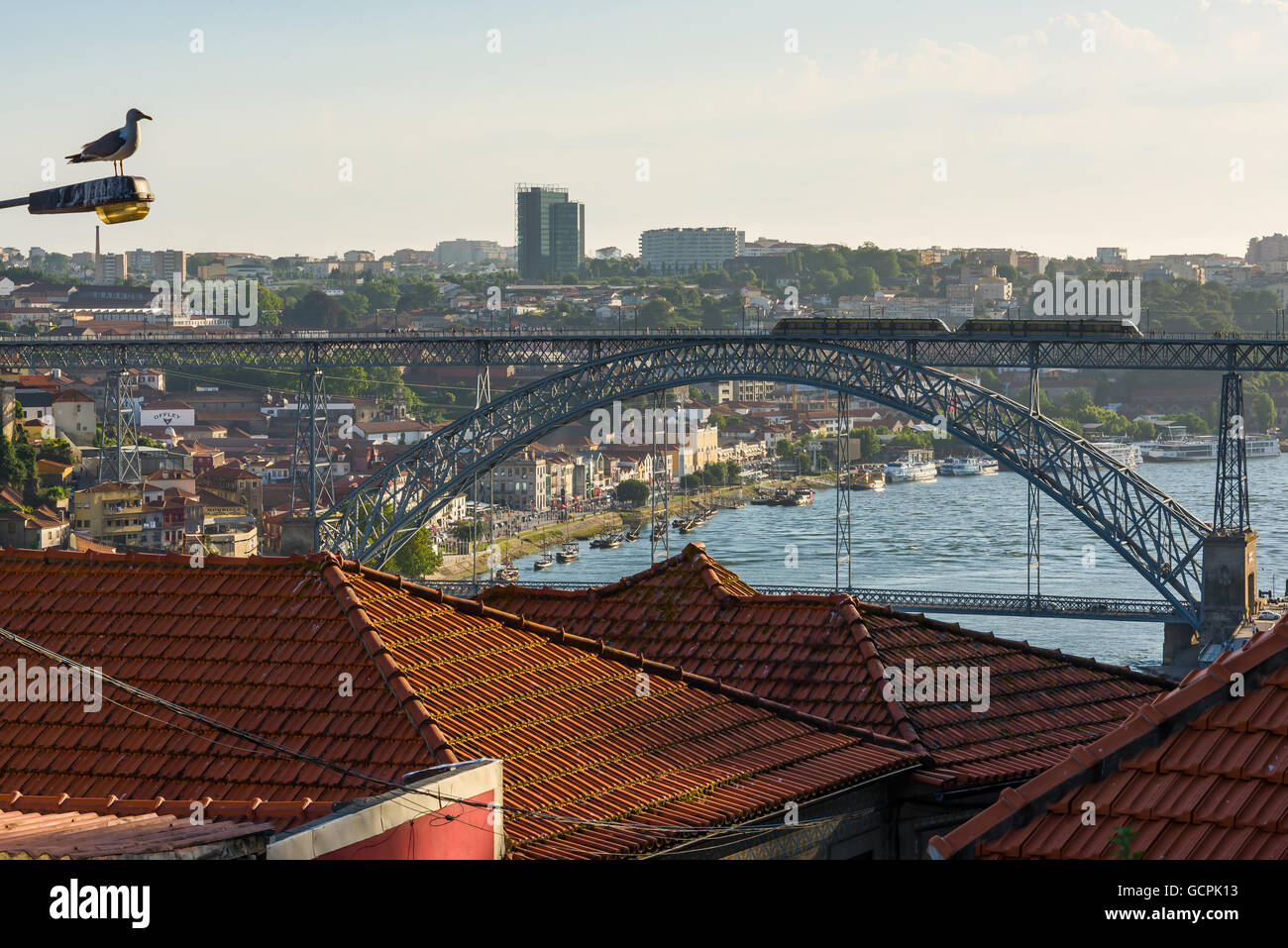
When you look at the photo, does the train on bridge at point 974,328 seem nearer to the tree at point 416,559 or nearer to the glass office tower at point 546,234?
the tree at point 416,559

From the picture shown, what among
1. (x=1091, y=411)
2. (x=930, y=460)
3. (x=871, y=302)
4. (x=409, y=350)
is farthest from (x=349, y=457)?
(x=871, y=302)

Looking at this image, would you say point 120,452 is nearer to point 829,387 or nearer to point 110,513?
point 110,513

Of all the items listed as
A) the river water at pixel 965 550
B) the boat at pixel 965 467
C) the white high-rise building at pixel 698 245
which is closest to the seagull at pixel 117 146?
the river water at pixel 965 550

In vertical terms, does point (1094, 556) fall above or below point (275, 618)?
below

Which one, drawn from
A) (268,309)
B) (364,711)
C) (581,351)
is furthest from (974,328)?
(268,309)

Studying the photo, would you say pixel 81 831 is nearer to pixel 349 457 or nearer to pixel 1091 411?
pixel 349 457

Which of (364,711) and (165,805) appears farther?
(364,711)
